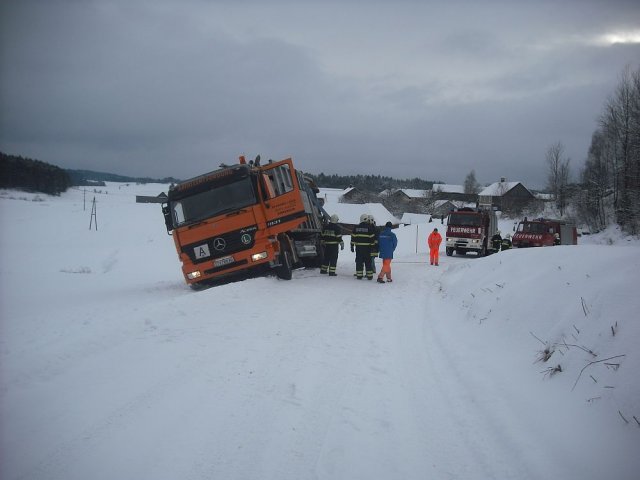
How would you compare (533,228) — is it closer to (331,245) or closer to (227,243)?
(331,245)

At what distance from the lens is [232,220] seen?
1009cm

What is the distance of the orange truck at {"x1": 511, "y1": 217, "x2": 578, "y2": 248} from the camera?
22.0 meters

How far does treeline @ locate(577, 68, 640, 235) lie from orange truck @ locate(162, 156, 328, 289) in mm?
25559

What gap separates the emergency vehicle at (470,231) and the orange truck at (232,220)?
46.9 ft

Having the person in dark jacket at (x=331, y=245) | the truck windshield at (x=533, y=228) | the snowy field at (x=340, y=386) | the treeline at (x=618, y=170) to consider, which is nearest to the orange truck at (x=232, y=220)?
the person in dark jacket at (x=331, y=245)

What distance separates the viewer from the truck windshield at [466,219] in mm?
21766

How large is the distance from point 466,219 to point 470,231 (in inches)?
28.7

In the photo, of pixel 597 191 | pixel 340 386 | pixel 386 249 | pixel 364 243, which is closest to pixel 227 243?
pixel 364 243

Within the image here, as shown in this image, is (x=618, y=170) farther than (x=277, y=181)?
Yes

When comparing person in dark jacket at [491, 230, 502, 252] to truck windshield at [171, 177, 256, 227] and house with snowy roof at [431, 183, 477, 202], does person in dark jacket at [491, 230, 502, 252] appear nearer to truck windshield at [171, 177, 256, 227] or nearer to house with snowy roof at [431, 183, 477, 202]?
truck windshield at [171, 177, 256, 227]

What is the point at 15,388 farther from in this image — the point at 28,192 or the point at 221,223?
the point at 28,192

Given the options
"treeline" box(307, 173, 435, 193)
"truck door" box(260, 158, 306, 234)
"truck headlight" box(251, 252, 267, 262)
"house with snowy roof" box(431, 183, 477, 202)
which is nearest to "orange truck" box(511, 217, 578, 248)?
"truck door" box(260, 158, 306, 234)

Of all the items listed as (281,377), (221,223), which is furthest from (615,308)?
(221,223)

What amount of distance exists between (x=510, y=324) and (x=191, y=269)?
760 cm
